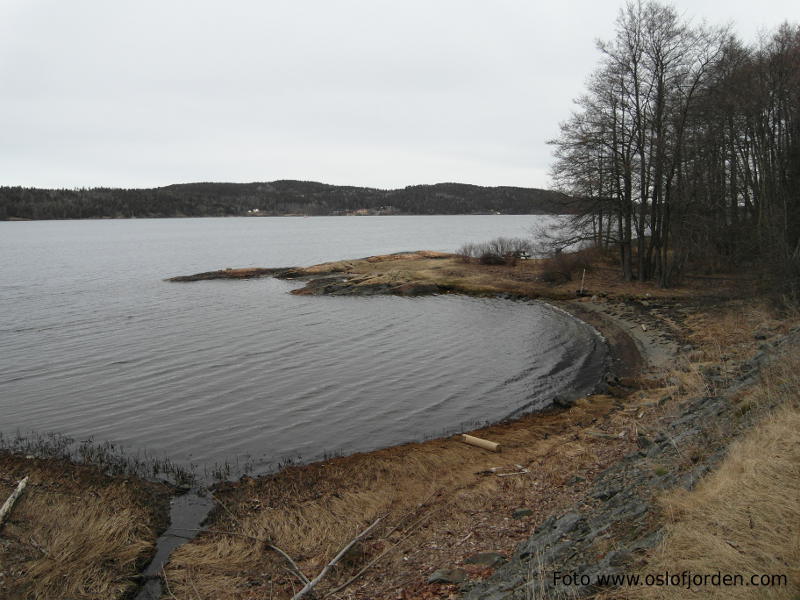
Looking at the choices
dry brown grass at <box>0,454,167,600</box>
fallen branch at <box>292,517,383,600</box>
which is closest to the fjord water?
dry brown grass at <box>0,454,167,600</box>

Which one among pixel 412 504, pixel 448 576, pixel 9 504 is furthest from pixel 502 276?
pixel 9 504

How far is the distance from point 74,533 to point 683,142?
2954 cm

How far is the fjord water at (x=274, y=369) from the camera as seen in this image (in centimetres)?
1361

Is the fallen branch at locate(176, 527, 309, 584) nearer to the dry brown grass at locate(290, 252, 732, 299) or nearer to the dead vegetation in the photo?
the dead vegetation

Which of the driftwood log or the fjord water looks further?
the fjord water

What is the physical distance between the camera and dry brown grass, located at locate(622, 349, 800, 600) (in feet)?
14.6

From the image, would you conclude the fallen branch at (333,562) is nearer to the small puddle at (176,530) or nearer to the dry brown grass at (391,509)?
the dry brown grass at (391,509)

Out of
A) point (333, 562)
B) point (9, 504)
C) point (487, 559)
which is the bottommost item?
point (333, 562)

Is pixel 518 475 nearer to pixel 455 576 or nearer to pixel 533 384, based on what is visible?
pixel 455 576

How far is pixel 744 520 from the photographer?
204 inches

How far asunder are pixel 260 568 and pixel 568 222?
91.5ft

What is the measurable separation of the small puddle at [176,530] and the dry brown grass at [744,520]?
6.81 m

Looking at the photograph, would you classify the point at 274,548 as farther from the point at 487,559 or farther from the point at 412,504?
the point at 487,559

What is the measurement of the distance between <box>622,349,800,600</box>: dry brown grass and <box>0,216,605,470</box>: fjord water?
7.94 m
